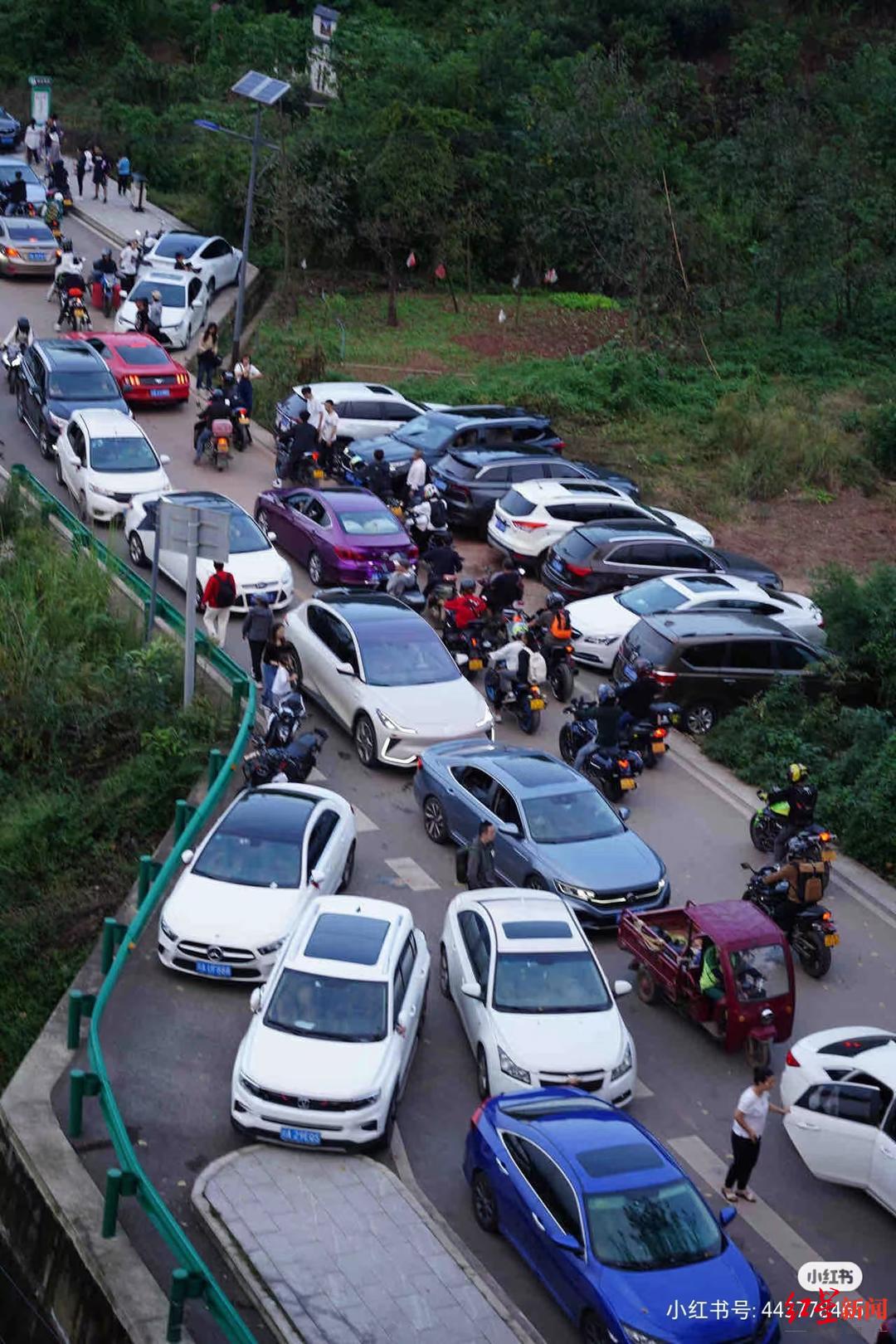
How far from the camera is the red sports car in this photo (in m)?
32.0

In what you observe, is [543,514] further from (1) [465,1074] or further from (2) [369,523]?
(1) [465,1074]

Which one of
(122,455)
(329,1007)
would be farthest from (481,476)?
(329,1007)

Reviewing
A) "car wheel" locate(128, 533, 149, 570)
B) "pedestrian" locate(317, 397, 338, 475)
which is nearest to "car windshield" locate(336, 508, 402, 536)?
"car wheel" locate(128, 533, 149, 570)

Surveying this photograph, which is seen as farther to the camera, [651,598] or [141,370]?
[141,370]

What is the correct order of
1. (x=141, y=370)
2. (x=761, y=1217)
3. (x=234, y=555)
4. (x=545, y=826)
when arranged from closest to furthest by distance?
(x=761, y=1217), (x=545, y=826), (x=234, y=555), (x=141, y=370)

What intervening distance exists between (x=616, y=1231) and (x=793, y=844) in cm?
688

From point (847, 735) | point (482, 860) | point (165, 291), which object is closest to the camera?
point (482, 860)

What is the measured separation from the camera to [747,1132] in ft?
40.8

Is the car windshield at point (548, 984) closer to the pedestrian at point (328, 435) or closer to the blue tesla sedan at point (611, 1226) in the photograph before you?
the blue tesla sedan at point (611, 1226)

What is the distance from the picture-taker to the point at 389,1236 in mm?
11664

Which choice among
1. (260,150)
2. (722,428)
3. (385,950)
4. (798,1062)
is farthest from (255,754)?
(260,150)

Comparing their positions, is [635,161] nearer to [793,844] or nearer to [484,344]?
[484,344]

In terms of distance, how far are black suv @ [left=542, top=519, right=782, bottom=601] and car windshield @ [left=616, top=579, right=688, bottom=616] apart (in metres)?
1.06

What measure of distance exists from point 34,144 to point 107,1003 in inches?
1795
